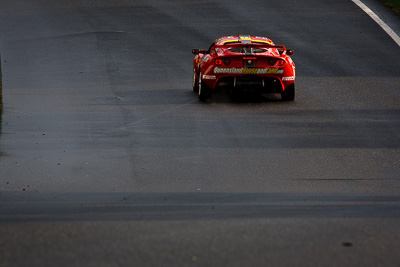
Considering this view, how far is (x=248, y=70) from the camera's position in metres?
16.9

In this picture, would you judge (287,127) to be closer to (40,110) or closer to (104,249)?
(40,110)

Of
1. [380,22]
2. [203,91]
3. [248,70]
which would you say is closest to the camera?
[248,70]

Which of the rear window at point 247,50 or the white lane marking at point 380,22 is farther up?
the rear window at point 247,50

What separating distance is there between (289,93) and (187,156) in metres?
5.99

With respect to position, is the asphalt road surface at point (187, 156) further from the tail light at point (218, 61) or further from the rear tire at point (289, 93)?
the tail light at point (218, 61)

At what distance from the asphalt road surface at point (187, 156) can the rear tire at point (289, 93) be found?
32 cm

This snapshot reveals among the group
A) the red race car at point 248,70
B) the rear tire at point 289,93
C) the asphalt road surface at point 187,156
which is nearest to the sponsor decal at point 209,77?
the red race car at point 248,70

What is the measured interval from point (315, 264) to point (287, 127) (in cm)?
826

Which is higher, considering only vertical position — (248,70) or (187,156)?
(187,156)

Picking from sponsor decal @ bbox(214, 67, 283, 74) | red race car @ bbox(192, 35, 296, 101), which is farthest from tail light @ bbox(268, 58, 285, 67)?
sponsor decal @ bbox(214, 67, 283, 74)

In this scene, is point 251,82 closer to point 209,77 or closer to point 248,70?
point 248,70

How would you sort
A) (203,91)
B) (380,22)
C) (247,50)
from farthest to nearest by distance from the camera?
(380,22), (203,91), (247,50)

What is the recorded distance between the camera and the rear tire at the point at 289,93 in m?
17.5

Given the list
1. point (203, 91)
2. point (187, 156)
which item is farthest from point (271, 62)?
point (187, 156)
